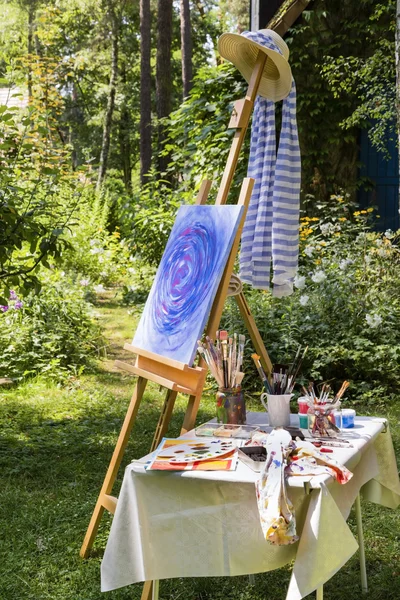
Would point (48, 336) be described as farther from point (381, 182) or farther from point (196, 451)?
point (381, 182)

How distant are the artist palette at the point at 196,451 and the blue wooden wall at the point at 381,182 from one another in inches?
264

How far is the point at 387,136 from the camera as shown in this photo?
8.23 meters

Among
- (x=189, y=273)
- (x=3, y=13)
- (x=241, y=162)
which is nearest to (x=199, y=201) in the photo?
(x=189, y=273)

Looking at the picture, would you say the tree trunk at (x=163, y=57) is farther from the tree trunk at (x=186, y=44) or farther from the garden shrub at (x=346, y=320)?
the garden shrub at (x=346, y=320)

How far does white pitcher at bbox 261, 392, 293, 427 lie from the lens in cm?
252

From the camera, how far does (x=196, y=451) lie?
7.38 ft

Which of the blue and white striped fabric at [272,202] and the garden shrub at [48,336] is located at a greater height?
the blue and white striped fabric at [272,202]

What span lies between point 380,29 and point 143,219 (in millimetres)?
3517

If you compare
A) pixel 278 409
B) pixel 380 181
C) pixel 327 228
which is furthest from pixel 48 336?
pixel 380 181

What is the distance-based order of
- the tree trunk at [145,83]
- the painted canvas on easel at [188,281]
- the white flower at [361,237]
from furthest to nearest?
the tree trunk at [145,83] < the white flower at [361,237] < the painted canvas on easel at [188,281]

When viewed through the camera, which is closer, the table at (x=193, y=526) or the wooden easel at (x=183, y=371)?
the table at (x=193, y=526)

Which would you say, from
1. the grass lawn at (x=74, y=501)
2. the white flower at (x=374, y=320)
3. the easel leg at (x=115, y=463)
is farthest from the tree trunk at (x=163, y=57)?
the easel leg at (x=115, y=463)

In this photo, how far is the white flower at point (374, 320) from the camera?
533 centimetres

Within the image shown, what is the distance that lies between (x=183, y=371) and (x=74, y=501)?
4.34 feet
